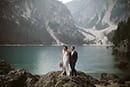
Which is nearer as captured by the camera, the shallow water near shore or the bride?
the bride

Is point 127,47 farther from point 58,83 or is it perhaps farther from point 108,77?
point 58,83

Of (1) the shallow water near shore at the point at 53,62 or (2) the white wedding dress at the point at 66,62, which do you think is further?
(1) the shallow water near shore at the point at 53,62

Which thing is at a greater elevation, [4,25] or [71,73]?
[4,25]

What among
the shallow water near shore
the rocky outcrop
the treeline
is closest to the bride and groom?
the rocky outcrop

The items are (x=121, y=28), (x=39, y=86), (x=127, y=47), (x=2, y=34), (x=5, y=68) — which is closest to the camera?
(x=39, y=86)

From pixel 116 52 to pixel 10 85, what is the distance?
8205cm

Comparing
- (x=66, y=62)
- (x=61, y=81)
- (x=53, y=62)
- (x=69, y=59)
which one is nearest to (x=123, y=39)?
(x=53, y=62)

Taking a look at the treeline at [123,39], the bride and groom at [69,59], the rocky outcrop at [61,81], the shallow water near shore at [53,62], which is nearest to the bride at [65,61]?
the bride and groom at [69,59]

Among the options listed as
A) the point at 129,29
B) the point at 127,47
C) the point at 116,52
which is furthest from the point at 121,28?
the point at 127,47

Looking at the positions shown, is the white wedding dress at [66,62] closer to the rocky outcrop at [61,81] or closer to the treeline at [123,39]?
the rocky outcrop at [61,81]

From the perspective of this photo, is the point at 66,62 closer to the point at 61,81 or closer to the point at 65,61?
the point at 65,61

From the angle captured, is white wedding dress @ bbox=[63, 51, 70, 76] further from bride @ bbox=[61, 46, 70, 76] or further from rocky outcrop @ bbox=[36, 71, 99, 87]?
rocky outcrop @ bbox=[36, 71, 99, 87]

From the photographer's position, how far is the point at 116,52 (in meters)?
106

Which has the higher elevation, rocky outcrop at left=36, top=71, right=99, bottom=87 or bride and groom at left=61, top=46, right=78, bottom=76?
bride and groom at left=61, top=46, right=78, bottom=76
